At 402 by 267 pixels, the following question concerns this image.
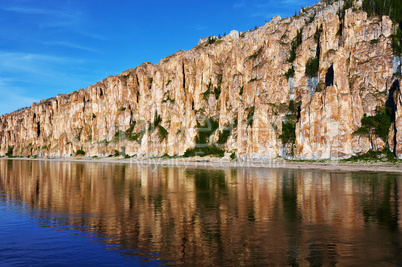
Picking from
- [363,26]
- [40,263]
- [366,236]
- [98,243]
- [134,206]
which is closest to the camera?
[40,263]

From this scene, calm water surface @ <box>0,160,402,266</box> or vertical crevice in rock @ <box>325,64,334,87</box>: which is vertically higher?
vertical crevice in rock @ <box>325,64,334,87</box>

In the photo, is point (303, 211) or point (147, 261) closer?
point (147, 261)

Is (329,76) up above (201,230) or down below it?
above

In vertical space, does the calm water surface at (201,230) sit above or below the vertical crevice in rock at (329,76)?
below

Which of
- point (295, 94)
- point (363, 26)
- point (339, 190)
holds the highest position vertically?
point (363, 26)

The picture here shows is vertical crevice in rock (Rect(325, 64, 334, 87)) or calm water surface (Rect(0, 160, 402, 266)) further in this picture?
vertical crevice in rock (Rect(325, 64, 334, 87))

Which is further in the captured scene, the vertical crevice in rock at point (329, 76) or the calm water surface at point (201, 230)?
the vertical crevice in rock at point (329, 76)

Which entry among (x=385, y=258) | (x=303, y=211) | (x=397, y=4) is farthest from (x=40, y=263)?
(x=397, y=4)

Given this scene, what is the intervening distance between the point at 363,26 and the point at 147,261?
620 feet

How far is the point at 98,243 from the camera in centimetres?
2720

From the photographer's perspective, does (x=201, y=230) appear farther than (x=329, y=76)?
No

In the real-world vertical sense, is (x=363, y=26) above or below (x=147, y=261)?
above

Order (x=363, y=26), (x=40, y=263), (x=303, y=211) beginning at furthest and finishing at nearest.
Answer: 1. (x=363, y=26)
2. (x=303, y=211)
3. (x=40, y=263)

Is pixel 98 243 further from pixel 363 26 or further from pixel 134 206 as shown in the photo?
pixel 363 26
